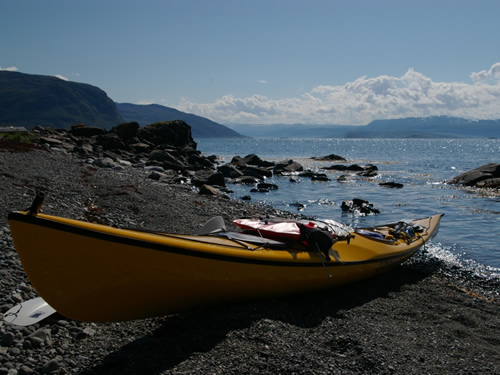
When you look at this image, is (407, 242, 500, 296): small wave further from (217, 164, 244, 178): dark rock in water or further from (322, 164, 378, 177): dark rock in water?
(322, 164, 378, 177): dark rock in water

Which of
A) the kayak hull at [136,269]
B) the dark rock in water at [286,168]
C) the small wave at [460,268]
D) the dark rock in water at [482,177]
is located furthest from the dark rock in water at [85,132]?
the kayak hull at [136,269]

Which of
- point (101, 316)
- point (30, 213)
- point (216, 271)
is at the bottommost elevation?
point (101, 316)

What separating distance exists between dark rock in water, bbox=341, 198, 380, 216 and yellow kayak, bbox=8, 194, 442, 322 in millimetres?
10931

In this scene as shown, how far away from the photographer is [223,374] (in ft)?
12.9

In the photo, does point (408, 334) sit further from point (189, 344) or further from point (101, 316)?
point (101, 316)

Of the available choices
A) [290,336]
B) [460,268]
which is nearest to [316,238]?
[290,336]

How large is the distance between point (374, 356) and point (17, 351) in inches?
141

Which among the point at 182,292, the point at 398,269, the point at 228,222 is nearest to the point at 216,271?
A: the point at 182,292

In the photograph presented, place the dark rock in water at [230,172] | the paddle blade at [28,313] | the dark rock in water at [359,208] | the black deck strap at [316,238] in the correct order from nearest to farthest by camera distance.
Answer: the paddle blade at [28,313] → the black deck strap at [316,238] → the dark rock in water at [359,208] → the dark rock in water at [230,172]

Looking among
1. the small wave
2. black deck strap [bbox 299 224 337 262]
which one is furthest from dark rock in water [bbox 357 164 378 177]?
black deck strap [bbox 299 224 337 262]

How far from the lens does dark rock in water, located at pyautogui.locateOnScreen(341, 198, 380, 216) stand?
16656 millimetres

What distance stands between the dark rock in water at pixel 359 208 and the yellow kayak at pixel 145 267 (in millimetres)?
10931

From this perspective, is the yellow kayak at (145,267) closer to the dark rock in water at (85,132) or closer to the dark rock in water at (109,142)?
the dark rock in water at (109,142)

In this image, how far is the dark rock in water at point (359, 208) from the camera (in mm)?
16656
